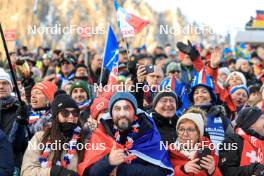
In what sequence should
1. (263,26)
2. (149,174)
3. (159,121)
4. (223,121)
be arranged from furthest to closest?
1. (263,26)
2. (223,121)
3. (159,121)
4. (149,174)

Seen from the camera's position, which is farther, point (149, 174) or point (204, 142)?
point (204, 142)

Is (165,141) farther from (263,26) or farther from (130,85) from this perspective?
(263,26)

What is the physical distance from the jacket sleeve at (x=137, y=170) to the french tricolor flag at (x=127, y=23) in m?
5.14

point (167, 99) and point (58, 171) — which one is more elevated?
point (167, 99)

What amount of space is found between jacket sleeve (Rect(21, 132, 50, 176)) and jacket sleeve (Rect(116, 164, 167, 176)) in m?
0.64

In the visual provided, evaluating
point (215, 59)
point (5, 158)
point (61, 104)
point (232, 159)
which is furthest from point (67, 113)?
point (215, 59)

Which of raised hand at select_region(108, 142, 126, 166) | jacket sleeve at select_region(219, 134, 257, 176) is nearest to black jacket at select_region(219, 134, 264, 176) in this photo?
jacket sleeve at select_region(219, 134, 257, 176)

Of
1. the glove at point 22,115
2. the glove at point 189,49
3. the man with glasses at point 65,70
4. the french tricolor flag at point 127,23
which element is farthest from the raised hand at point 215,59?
the glove at point 22,115

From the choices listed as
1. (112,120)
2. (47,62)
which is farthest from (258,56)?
(112,120)

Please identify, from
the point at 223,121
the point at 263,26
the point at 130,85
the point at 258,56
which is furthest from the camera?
the point at 263,26

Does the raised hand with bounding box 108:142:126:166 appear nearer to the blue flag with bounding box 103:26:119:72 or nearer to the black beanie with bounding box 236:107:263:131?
the black beanie with bounding box 236:107:263:131

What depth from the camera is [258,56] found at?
1269 centimetres

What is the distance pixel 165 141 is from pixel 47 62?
28.5 ft

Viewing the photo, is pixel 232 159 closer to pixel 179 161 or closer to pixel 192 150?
pixel 192 150
